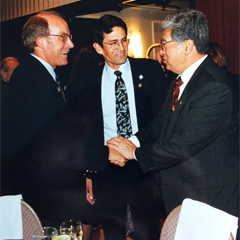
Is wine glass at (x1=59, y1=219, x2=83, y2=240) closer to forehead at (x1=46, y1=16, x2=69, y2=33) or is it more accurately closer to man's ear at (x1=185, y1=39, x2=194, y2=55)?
man's ear at (x1=185, y1=39, x2=194, y2=55)

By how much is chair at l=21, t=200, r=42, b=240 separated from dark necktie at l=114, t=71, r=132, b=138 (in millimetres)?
1197

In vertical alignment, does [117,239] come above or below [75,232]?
below

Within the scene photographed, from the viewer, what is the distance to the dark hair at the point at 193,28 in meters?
2.08

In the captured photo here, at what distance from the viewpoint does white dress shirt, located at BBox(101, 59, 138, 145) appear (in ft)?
9.27

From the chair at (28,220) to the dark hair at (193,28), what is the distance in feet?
4.12

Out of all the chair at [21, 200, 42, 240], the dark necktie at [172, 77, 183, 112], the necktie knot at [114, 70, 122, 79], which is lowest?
the chair at [21, 200, 42, 240]

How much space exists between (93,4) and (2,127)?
4.90 ft

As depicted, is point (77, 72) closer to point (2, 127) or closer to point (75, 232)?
point (2, 127)

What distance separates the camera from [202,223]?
1.44 meters

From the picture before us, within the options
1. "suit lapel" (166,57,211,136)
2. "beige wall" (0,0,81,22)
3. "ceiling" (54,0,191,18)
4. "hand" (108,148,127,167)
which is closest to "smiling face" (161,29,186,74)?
"suit lapel" (166,57,211,136)

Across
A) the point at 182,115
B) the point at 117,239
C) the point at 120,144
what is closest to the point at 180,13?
the point at 182,115

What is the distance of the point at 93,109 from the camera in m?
2.91

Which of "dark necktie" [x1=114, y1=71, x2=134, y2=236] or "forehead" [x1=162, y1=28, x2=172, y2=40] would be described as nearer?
"forehead" [x1=162, y1=28, x2=172, y2=40]

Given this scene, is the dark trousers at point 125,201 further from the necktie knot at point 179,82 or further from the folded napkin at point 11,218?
the folded napkin at point 11,218
